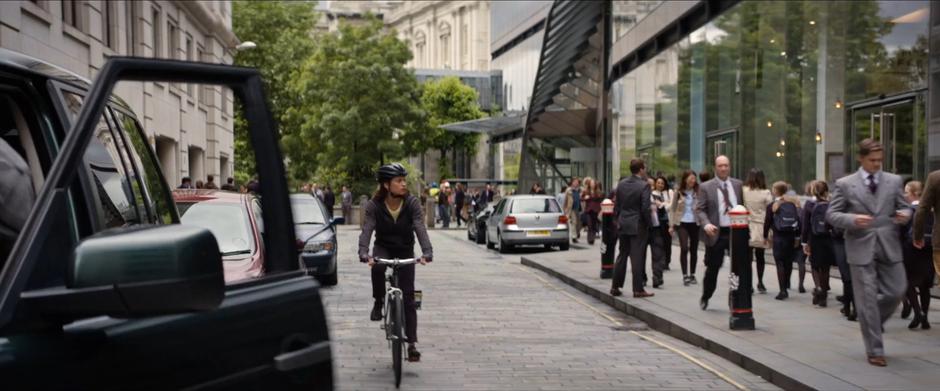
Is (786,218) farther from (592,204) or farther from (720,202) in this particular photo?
(592,204)

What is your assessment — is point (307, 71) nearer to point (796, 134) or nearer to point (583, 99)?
point (583, 99)

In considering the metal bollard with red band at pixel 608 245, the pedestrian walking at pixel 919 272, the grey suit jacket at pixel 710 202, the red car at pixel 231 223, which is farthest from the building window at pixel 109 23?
the red car at pixel 231 223

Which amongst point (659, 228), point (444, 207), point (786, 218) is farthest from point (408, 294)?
point (444, 207)

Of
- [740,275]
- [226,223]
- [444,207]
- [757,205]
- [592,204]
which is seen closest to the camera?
[226,223]

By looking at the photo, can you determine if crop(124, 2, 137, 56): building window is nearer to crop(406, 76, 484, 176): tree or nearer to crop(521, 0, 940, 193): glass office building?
crop(521, 0, 940, 193): glass office building

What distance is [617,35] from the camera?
3497 centimetres

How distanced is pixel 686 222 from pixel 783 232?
7.92 feet

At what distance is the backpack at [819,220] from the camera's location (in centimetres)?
1190

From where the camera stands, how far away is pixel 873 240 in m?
7.93

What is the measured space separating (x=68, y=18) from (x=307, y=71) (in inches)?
1548

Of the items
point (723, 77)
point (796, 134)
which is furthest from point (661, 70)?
point (796, 134)

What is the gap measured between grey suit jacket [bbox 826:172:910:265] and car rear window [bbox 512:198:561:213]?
16632 millimetres

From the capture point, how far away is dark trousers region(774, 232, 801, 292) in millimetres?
13062

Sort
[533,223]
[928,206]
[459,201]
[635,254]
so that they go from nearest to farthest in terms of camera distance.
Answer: [928,206], [635,254], [533,223], [459,201]
